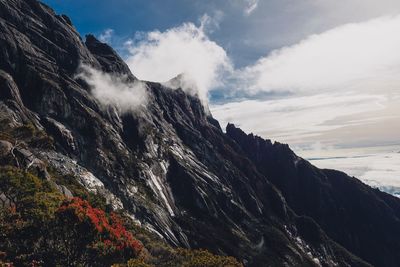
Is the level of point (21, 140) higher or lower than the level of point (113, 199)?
higher

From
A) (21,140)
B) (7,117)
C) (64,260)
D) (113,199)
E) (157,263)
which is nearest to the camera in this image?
(64,260)

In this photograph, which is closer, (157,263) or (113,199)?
(157,263)

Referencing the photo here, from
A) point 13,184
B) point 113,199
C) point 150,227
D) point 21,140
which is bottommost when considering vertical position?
point 150,227

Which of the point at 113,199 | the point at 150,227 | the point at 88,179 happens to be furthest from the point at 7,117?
the point at 150,227

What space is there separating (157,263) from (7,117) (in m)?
126

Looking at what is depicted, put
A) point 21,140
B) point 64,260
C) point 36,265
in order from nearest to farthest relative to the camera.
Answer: point 36,265, point 64,260, point 21,140

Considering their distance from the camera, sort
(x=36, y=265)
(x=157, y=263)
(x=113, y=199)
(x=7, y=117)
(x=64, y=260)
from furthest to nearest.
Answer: (x=113, y=199) < (x=7, y=117) < (x=157, y=263) < (x=64, y=260) < (x=36, y=265)

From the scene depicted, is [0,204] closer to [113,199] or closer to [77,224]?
[77,224]

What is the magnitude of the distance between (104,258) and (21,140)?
263 ft

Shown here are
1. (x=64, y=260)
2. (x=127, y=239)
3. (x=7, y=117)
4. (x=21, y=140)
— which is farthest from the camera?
(x=7, y=117)

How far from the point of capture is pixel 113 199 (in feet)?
634

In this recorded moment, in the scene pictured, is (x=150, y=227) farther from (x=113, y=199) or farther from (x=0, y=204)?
(x=0, y=204)

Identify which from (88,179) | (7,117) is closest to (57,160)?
(88,179)

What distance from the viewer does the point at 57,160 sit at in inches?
7407
